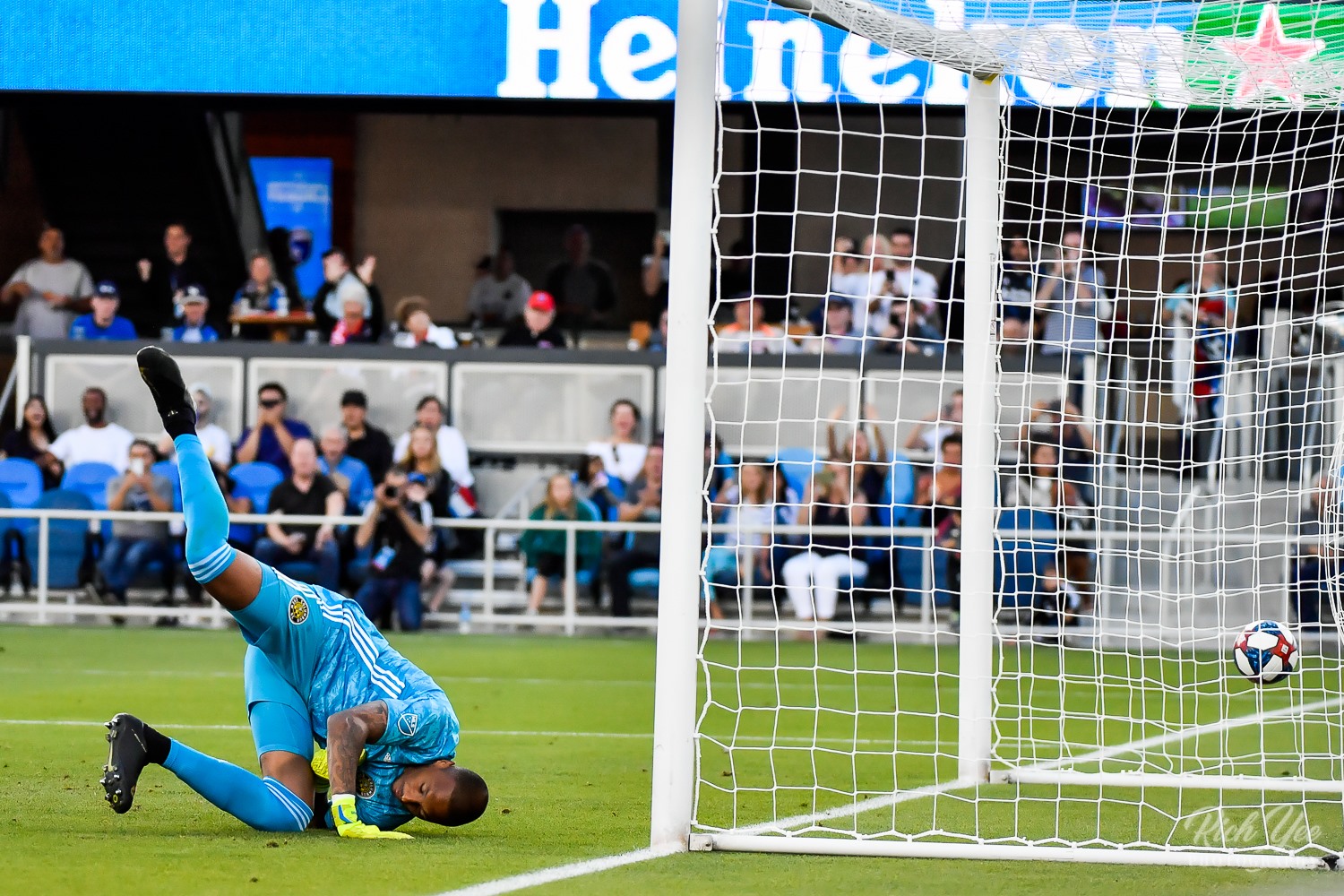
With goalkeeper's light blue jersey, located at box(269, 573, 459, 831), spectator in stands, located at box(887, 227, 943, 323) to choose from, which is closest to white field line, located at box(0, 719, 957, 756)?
goalkeeper's light blue jersey, located at box(269, 573, 459, 831)

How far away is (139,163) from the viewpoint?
19.4m

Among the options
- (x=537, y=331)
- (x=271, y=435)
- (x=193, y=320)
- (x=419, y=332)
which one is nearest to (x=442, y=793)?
(x=271, y=435)

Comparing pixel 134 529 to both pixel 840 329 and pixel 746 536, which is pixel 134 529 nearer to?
pixel 746 536

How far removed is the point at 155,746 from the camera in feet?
16.9

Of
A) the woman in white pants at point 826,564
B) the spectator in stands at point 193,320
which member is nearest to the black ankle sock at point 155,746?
the woman in white pants at point 826,564

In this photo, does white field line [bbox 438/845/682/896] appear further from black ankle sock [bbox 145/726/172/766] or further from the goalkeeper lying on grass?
black ankle sock [bbox 145/726/172/766]

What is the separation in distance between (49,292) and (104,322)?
1.05 meters

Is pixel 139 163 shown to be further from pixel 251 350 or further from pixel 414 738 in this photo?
pixel 414 738

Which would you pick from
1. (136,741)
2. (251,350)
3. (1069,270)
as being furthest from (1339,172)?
(251,350)

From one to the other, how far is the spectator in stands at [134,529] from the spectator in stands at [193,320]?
6.08 feet

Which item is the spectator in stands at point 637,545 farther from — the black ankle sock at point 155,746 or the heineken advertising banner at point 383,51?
the black ankle sock at point 155,746

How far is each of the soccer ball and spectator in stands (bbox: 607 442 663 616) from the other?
24.0 ft

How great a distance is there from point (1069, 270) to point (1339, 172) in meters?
3.84

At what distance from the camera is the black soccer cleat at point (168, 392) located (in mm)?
5738
